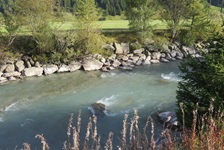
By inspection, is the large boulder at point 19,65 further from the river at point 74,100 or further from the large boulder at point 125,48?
the large boulder at point 125,48

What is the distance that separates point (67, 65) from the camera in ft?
92.0

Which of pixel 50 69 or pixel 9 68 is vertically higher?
pixel 9 68

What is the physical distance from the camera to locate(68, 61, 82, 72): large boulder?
2773 centimetres

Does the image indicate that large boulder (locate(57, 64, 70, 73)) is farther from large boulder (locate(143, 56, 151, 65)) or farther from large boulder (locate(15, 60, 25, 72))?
large boulder (locate(143, 56, 151, 65))

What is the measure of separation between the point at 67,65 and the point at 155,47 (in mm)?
11817

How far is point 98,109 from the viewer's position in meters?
17.6

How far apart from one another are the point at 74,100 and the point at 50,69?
8530 millimetres

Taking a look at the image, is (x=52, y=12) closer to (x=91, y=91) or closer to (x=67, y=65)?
(x=67, y=65)

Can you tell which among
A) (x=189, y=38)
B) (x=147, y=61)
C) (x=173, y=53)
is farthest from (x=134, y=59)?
(x=189, y=38)

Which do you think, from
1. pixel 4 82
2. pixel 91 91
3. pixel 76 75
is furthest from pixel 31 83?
pixel 91 91

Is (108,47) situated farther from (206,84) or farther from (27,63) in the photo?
(206,84)

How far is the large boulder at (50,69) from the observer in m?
26.7

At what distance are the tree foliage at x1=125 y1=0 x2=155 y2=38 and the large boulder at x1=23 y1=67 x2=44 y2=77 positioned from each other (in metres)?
13.8

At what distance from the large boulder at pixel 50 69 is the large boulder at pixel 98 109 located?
1021 cm
